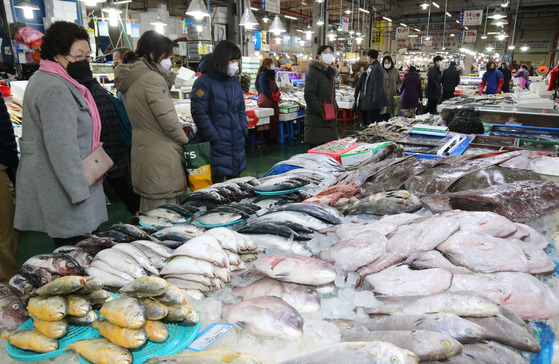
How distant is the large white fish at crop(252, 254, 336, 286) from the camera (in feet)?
5.04


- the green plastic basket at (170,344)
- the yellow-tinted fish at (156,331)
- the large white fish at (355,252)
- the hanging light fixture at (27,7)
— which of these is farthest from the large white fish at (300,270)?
the hanging light fixture at (27,7)

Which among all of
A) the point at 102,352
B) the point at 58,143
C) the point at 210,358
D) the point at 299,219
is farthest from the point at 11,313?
the point at 299,219

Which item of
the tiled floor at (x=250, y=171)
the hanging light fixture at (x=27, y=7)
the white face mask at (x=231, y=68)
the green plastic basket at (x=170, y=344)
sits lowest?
the tiled floor at (x=250, y=171)

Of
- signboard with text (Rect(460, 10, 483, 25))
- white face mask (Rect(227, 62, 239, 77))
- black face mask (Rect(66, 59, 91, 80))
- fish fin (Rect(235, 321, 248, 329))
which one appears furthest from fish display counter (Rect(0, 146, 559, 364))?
signboard with text (Rect(460, 10, 483, 25))

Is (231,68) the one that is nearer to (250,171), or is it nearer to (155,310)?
(155,310)

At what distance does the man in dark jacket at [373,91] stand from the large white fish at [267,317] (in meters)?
8.00

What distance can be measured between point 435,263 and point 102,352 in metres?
1.38

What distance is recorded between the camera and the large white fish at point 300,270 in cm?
154

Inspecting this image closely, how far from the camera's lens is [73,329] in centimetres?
131

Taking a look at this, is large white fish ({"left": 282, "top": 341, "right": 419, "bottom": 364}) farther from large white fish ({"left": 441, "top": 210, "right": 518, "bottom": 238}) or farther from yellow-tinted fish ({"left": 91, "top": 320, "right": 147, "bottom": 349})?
large white fish ({"left": 441, "top": 210, "right": 518, "bottom": 238})

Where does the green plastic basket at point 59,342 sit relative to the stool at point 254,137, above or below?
above

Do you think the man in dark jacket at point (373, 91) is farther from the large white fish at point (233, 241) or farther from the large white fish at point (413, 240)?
the large white fish at point (233, 241)

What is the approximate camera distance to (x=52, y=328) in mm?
1245

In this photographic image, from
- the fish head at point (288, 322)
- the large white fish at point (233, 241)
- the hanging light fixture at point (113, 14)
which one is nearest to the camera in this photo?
the fish head at point (288, 322)
